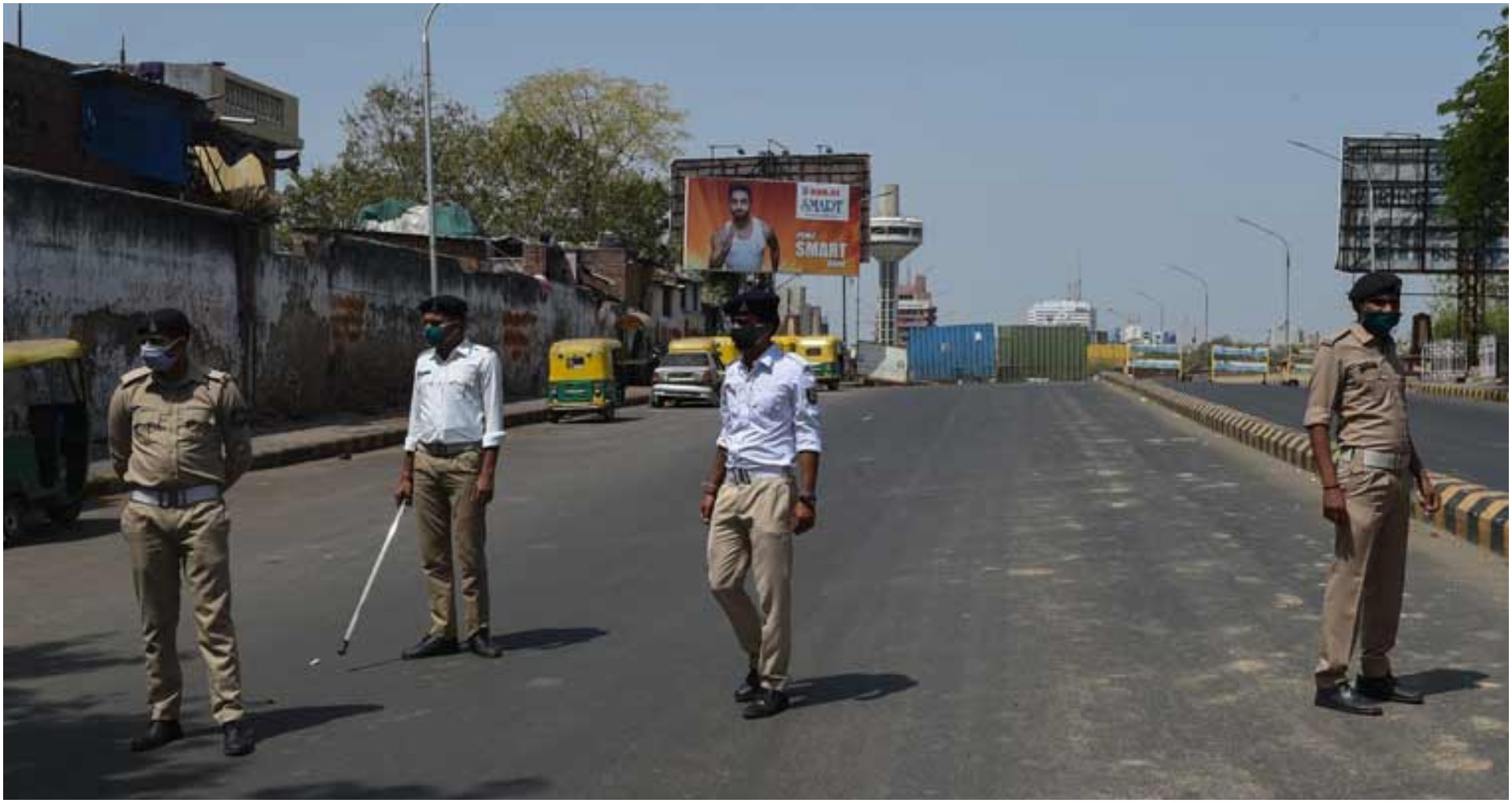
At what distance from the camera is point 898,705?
6.59 meters

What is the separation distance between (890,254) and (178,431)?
141 m

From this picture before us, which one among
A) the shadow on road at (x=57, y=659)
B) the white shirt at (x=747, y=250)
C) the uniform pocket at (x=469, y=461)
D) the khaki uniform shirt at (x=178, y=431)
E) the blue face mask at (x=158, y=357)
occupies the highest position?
the white shirt at (x=747, y=250)

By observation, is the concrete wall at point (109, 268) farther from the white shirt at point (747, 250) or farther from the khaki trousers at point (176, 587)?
the white shirt at point (747, 250)

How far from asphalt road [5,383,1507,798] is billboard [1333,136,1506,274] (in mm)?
49336

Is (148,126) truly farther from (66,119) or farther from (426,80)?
(426,80)

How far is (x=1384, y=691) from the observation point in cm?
659

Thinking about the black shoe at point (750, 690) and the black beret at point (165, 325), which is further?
the black shoe at point (750, 690)

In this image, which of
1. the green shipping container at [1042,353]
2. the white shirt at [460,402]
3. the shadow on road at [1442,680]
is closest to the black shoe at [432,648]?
the white shirt at [460,402]

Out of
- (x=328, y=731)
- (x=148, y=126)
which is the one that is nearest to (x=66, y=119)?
(x=148, y=126)

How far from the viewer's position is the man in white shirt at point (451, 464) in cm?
783

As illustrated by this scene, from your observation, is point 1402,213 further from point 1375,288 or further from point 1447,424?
point 1375,288

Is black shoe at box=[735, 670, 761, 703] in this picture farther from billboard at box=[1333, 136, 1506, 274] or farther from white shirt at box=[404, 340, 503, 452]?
billboard at box=[1333, 136, 1506, 274]

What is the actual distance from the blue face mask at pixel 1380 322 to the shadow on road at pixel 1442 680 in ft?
4.97

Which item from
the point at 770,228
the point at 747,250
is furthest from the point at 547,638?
the point at 770,228
